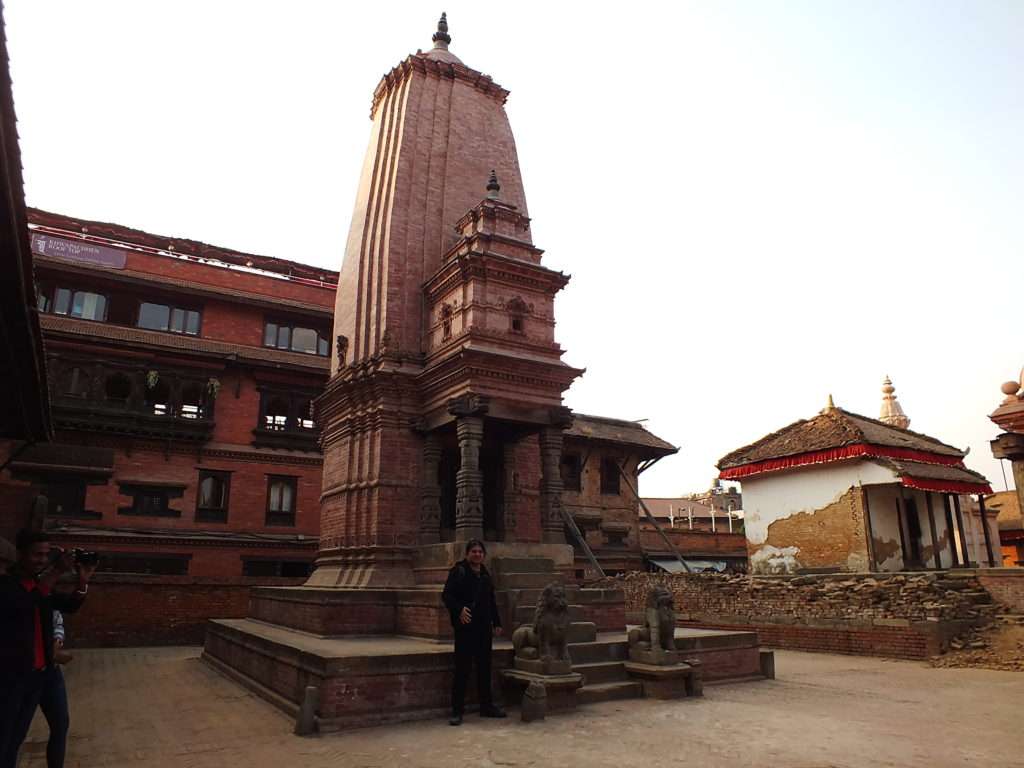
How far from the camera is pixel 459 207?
15.6 meters

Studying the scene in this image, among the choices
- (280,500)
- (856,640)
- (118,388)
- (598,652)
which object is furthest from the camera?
(280,500)

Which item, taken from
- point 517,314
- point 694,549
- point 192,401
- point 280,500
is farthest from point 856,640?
point 192,401

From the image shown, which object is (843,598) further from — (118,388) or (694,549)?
(118,388)

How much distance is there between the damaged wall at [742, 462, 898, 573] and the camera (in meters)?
20.5

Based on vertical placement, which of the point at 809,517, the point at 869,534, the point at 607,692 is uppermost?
the point at 809,517

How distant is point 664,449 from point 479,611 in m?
23.5

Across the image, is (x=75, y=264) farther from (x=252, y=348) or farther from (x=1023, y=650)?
(x=1023, y=650)

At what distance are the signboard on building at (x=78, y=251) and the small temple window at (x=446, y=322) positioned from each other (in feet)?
56.8

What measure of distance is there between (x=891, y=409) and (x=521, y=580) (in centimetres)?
4077

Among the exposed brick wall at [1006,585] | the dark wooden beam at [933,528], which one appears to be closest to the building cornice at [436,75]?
the exposed brick wall at [1006,585]

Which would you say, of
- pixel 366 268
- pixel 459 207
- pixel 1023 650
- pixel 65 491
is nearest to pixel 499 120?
pixel 459 207

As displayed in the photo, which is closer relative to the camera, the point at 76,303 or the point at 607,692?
the point at 607,692

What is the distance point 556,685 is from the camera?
8.33m

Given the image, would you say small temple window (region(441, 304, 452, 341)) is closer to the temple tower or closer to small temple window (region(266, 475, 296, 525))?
the temple tower
